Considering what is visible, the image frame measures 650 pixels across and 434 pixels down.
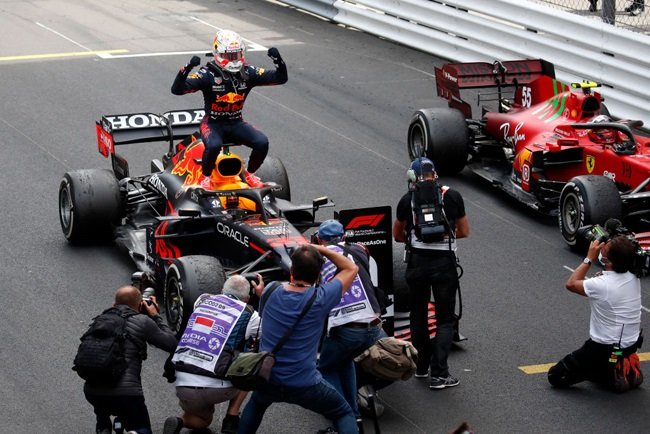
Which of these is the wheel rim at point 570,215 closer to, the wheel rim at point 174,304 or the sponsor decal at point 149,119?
the sponsor decal at point 149,119

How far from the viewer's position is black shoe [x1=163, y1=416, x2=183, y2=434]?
8773 millimetres

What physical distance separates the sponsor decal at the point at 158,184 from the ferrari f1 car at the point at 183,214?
0.4 inches

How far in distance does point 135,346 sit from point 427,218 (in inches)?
102

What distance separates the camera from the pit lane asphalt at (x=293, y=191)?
31.6ft

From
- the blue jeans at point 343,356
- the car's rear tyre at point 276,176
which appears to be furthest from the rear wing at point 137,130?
the blue jeans at point 343,356

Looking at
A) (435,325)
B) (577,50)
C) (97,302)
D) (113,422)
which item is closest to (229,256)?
(97,302)

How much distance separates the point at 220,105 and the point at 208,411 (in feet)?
13.8

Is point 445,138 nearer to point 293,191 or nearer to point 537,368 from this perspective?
point 293,191

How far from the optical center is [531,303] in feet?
38.8

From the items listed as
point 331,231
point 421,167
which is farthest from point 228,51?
point 331,231

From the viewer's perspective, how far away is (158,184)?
12617 mm

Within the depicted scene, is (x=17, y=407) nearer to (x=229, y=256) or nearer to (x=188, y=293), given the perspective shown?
(x=188, y=293)

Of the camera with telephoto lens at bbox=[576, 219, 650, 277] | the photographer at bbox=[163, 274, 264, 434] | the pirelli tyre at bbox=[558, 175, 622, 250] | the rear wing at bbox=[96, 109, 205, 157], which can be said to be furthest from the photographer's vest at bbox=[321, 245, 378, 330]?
the rear wing at bbox=[96, 109, 205, 157]

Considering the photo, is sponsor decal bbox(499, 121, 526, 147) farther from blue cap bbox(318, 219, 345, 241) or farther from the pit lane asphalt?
blue cap bbox(318, 219, 345, 241)
